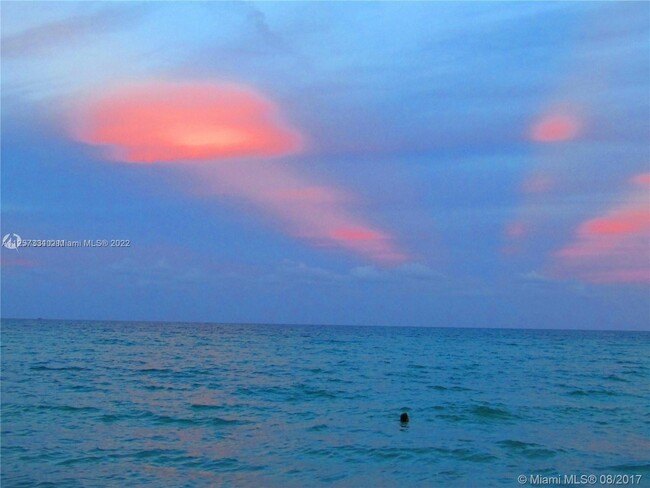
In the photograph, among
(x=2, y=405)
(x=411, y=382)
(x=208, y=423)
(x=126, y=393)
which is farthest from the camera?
(x=411, y=382)

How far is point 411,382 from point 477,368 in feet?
44.2

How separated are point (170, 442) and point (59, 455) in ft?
11.3

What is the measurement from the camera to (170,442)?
1977 centimetres

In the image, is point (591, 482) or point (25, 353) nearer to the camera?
point (591, 482)

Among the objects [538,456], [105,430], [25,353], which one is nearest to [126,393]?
[105,430]

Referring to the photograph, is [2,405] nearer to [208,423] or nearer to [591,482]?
[208,423]

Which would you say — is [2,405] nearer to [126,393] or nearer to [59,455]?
[126,393]

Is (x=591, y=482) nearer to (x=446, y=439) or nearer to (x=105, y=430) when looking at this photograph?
(x=446, y=439)

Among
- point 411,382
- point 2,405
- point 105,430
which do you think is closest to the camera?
point 105,430

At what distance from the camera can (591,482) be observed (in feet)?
53.4

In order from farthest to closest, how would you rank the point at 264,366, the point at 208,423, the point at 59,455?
the point at 264,366 < the point at 208,423 < the point at 59,455

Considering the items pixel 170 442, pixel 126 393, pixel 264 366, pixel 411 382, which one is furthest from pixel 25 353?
pixel 170 442

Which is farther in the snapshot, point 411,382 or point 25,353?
point 25,353

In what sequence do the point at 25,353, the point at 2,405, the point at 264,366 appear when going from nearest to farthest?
the point at 2,405
the point at 264,366
the point at 25,353
